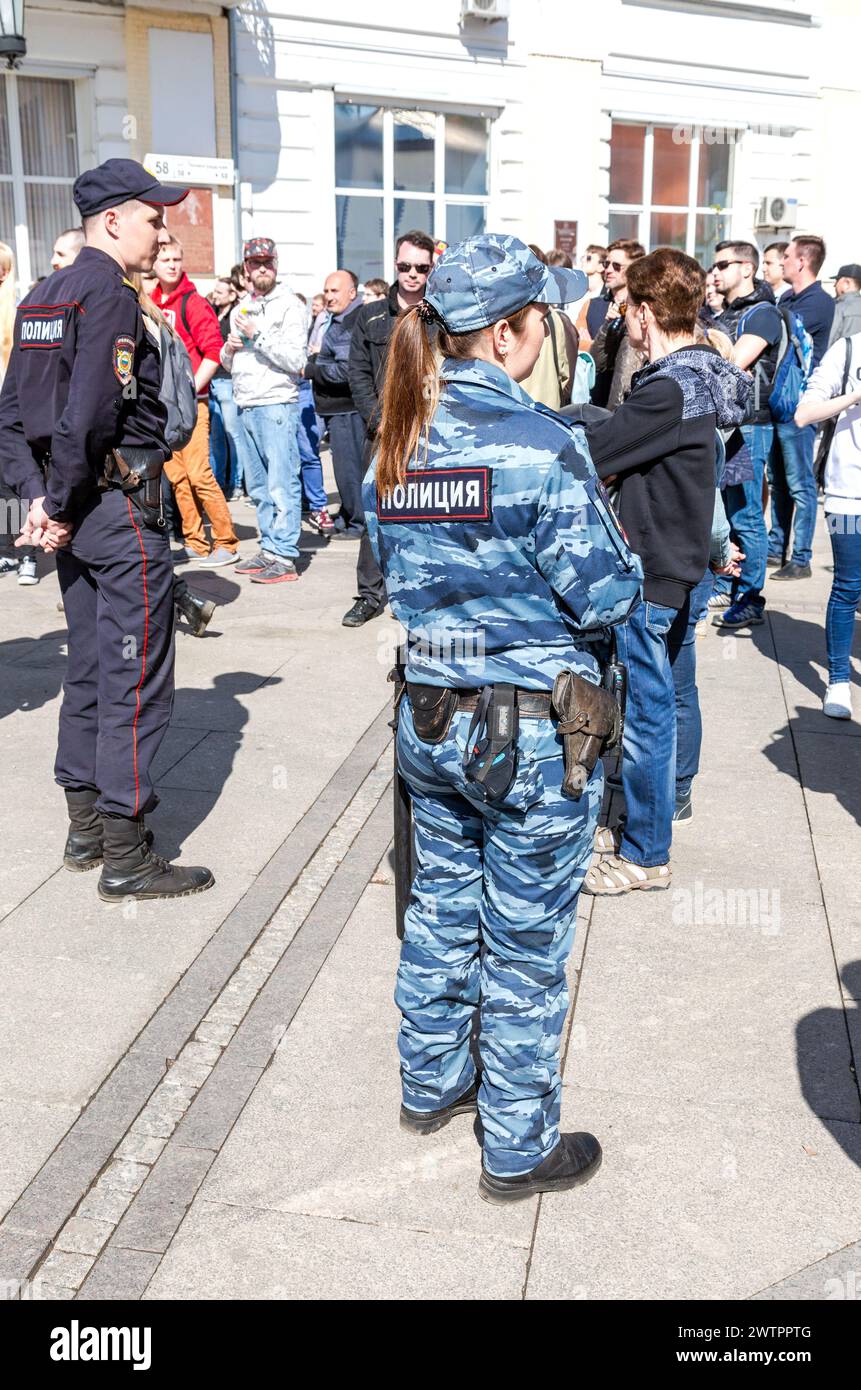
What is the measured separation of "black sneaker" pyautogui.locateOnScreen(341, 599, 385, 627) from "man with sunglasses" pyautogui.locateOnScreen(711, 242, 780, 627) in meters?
1.99

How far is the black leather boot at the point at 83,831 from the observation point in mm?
4492

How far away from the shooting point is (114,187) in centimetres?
404

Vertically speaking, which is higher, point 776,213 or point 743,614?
point 776,213

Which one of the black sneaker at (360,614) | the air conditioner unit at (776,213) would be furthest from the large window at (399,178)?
the black sneaker at (360,614)

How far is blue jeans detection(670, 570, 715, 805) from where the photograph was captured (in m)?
4.52

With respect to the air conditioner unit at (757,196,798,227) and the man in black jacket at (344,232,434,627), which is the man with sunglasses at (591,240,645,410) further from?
the air conditioner unit at (757,196,798,227)

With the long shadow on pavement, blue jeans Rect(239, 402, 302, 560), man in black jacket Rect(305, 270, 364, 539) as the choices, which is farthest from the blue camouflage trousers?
man in black jacket Rect(305, 270, 364, 539)

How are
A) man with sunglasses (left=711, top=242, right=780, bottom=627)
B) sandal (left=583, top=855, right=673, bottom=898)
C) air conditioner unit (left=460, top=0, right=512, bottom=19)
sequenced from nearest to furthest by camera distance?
sandal (left=583, top=855, right=673, bottom=898)
man with sunglasses (left=711, top=242, right=780, bottom=627)
air conditioner unit (left=460, top=0, right=512, bottom=19)

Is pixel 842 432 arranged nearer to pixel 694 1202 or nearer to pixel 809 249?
pixel 694 1202

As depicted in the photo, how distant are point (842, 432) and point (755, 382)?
1932 mm

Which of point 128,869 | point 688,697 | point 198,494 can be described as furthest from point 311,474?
point 128,869

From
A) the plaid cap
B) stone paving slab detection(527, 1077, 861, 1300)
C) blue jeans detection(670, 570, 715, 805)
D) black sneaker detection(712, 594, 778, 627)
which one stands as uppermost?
the plaid cap
